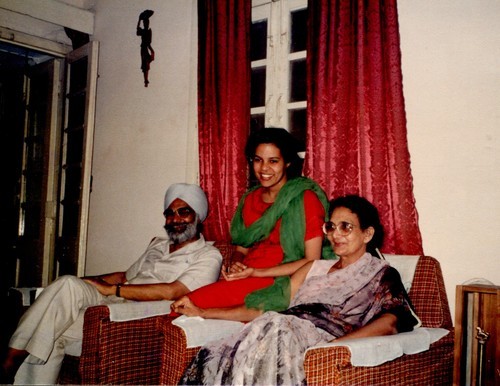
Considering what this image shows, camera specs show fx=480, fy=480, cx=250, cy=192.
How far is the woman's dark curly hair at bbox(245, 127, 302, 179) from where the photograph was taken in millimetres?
2680

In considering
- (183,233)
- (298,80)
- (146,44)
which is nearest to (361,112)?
(298,80)

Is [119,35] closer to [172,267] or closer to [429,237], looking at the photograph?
[172,267]

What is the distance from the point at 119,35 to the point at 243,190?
7.49ft

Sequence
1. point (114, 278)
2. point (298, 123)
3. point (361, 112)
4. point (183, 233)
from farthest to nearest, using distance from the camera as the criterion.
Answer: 1. point (298, 123)
2. point (114, 278)
3. point (183, 233)
4. point (361, 112)

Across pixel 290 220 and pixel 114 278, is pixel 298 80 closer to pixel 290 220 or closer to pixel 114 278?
pixel 290 220

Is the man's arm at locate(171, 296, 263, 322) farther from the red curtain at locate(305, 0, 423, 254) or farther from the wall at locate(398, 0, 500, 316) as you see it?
the wall at locate(398, 0, 500, 316)

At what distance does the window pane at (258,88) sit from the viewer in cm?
348

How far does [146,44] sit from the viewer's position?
4102 mm

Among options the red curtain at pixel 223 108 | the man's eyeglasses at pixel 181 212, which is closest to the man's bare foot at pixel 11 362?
the man's eyeglasses at pixel 181 212

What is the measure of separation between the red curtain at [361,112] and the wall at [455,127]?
0.11 m

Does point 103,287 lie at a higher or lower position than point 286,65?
lower

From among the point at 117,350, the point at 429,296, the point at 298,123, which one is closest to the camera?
the point at 429,296

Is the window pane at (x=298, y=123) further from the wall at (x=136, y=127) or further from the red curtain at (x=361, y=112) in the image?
the wall at (x=136, y=127)

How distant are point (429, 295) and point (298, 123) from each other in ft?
5.10
